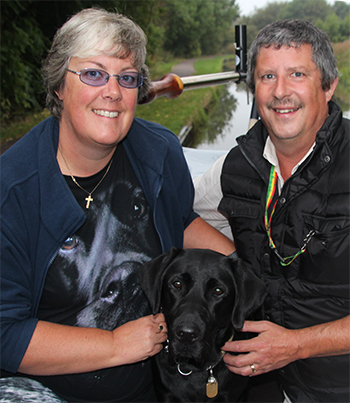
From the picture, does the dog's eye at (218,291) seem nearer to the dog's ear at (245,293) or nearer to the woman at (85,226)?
the dog's ear at (245,293)

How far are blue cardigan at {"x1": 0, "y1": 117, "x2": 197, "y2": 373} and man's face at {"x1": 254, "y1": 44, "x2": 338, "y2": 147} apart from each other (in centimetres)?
59

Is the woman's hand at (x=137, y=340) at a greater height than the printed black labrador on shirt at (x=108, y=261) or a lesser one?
lesser

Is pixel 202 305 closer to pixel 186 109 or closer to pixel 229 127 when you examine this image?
pixel 229 127

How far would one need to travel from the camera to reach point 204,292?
1727 millimetres

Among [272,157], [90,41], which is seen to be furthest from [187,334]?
[90,41]

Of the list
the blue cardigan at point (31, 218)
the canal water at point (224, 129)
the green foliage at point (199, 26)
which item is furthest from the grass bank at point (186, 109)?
the blue cardigan at point (31, 218)

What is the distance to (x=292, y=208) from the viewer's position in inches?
68.3

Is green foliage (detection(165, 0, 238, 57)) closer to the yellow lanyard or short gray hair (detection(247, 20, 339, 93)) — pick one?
short gray hair (detection(247, 20, 339, 93))

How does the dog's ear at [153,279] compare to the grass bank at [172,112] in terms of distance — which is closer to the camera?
the dog's ear at [153,279]

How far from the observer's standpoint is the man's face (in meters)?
1.72

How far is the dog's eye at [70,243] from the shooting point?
5.40 ft

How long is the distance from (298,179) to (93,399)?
1.36 meters

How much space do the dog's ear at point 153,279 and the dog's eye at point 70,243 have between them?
325mm

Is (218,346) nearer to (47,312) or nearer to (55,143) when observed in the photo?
(47,312)
